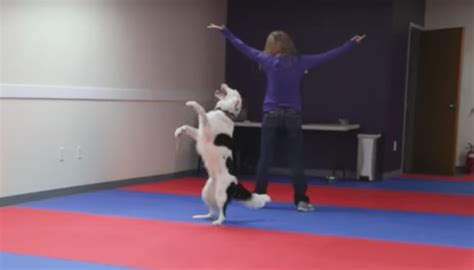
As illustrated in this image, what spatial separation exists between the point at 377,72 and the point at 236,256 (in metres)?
4.82

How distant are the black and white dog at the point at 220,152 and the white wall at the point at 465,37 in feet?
17.8

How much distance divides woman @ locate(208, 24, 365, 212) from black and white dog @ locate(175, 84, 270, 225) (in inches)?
25.4

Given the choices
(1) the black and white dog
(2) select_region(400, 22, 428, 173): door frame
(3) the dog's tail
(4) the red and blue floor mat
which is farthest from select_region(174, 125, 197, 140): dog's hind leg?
(2) select_region(400, 22, 428, 173): door frame

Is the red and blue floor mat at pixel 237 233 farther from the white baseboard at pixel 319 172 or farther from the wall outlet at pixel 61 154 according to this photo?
the white baseboard at pixel 319 172

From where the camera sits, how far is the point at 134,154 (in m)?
6.77

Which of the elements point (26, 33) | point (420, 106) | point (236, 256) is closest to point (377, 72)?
point (420, 106)

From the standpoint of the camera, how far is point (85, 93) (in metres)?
5.95

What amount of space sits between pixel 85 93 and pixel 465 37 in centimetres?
563

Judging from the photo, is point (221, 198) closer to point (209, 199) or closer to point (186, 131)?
point (209, 199)

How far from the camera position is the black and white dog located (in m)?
4.37

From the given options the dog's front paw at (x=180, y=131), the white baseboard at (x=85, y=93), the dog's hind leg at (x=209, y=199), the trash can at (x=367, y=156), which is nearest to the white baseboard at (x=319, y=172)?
the trash can at (x=367, y=156)

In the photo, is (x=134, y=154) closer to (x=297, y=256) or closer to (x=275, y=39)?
(x=275, y=39)

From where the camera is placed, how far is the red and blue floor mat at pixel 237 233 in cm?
339

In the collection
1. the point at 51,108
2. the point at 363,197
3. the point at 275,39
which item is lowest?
the point at 363,197
